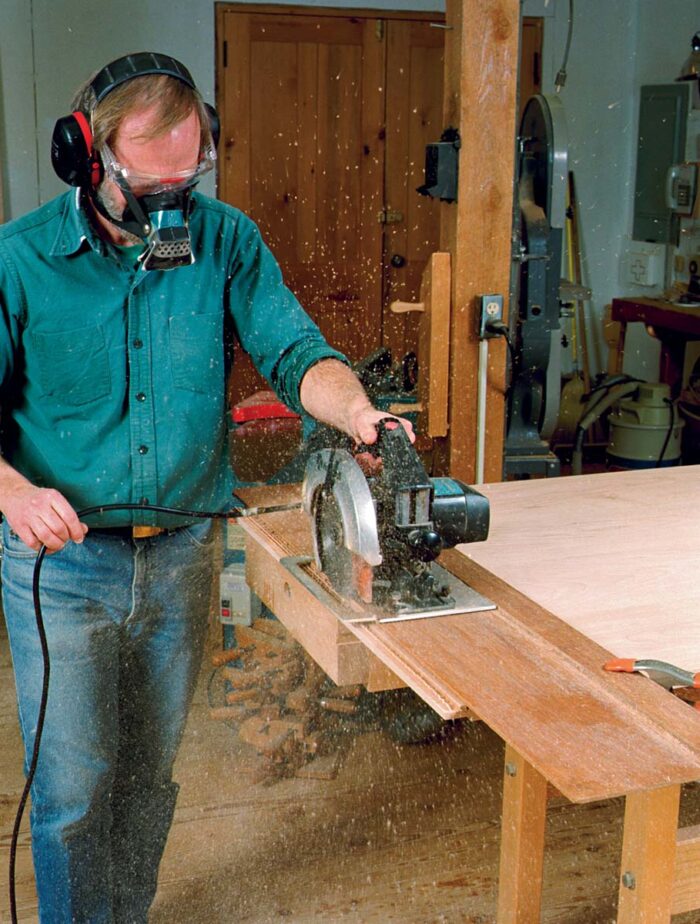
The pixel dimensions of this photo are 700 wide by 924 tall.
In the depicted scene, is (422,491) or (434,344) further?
(434,344)

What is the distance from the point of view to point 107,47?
5164 mm

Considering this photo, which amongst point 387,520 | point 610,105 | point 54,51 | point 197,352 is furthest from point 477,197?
point 610,105

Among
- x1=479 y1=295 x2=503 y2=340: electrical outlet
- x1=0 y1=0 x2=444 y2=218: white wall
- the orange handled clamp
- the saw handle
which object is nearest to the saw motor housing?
the saw handle

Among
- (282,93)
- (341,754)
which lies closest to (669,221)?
(282,93)

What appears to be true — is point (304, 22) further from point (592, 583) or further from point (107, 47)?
point (592, 583)

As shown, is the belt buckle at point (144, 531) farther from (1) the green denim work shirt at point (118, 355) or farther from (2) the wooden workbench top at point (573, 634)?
(2) the wooden workbench top at point (573, 634)

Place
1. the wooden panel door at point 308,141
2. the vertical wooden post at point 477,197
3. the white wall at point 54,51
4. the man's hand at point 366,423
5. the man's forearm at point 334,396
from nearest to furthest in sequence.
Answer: the man's hand at point 366,423, the man's forearm at point 334,396, the vertical wooden post at point 477,197, the white wall at point 54,51, the wooden panel door at point 308,141

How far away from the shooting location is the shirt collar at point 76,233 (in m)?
1.85

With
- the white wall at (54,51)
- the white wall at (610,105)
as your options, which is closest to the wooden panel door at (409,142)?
the white wall at (610,105)

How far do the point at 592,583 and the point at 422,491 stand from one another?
373 mm

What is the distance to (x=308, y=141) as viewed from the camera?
17.9ft

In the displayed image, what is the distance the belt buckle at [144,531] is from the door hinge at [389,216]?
395 cm

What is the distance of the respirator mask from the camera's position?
5.73 ft

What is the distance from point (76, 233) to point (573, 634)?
100cm
